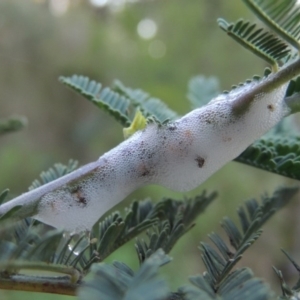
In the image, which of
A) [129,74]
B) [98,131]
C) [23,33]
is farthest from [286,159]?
[23,33]

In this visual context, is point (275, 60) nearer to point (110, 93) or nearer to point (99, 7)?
point (110, 93)

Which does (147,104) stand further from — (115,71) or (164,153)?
(115,71)

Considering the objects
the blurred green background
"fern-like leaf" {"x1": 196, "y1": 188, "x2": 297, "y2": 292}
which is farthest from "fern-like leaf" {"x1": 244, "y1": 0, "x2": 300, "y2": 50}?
the blurred green background

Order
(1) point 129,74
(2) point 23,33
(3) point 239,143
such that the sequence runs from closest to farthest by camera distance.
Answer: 1. (3) point 239,143
2. (1) point 129,74
3. (2) point 23,33

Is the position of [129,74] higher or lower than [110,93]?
higher

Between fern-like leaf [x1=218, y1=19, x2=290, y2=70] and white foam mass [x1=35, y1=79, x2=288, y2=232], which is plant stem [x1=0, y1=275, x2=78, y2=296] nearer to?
white foam mass [x1=35, y1=79, x2=288, y2=232]

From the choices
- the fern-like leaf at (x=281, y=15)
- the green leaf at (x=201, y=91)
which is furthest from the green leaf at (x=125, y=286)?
the green leaf at (x=201, y=91)

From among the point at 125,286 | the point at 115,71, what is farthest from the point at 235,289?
the point at 115,71
